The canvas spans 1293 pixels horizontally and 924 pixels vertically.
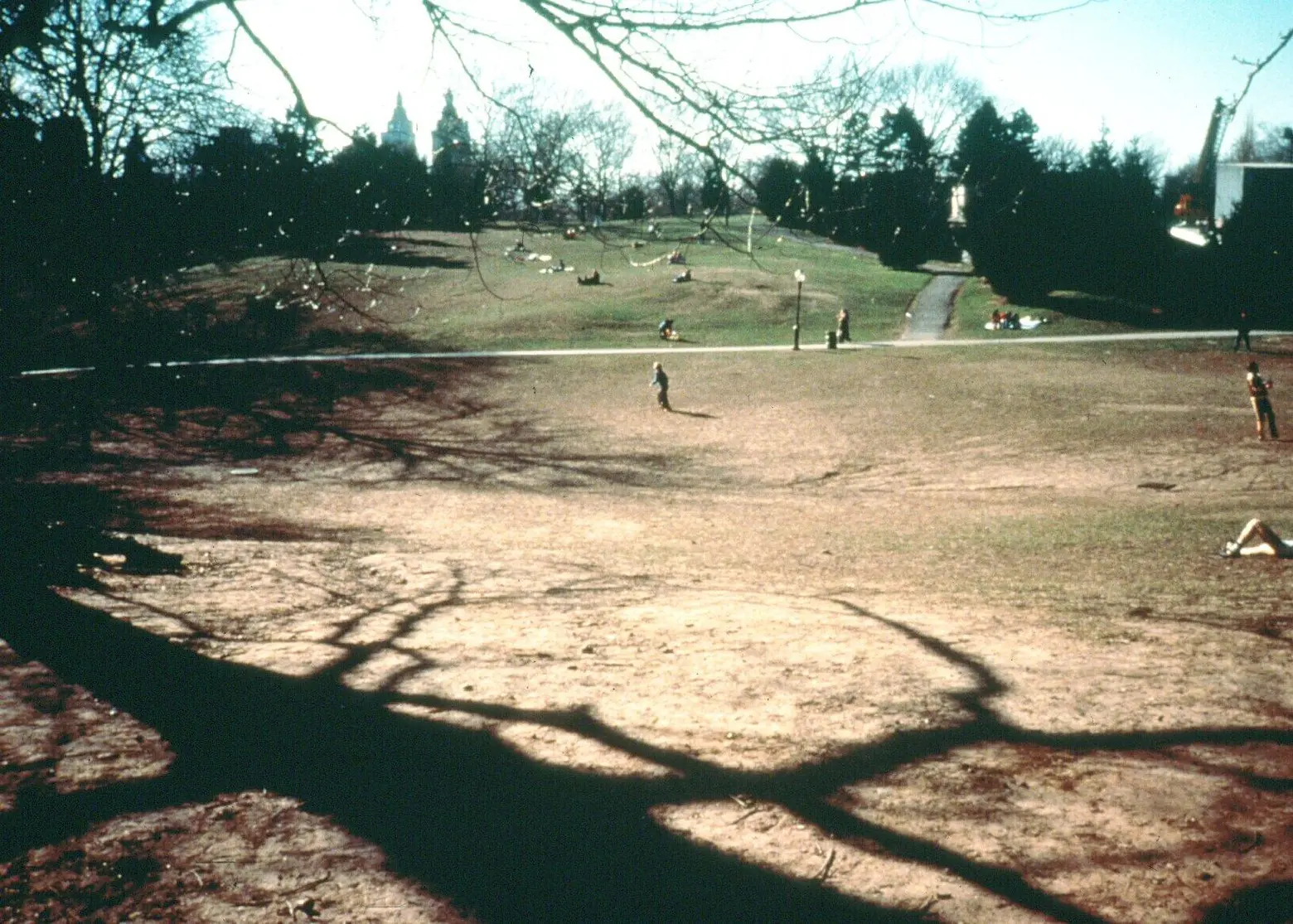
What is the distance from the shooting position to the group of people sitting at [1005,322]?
41.4m

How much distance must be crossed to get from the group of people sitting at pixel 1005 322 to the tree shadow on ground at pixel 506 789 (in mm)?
38678

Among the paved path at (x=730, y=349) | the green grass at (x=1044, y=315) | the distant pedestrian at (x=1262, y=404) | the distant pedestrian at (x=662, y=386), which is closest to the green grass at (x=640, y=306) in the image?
the paved path at (x=730, y=349)

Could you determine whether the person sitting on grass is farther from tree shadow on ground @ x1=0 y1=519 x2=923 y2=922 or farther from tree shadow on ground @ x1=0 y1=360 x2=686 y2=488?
tree shadow on ground @ x1=0 y1=360 x2=686 y2=488

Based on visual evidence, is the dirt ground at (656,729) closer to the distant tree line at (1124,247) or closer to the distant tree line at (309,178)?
the distant tree line at (309,178)

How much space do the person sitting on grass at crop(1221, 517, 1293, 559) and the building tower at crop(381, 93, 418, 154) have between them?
9677 millimetres

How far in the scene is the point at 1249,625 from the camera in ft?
23.6

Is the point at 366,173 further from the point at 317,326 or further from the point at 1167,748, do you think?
the point at 317,326

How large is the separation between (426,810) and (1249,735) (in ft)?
13.2

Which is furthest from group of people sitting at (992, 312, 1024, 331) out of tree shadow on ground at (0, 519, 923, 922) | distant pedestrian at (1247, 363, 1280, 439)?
tree shadow on ground at (0, 519, 923, 922)

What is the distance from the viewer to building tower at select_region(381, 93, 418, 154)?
8297 mm

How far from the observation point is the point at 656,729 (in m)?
4.93

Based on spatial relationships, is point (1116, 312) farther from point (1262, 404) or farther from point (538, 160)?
point (538, 160)

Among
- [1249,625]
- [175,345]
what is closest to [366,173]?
[1249,625]

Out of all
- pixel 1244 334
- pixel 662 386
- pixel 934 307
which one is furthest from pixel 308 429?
pixel 934 307
